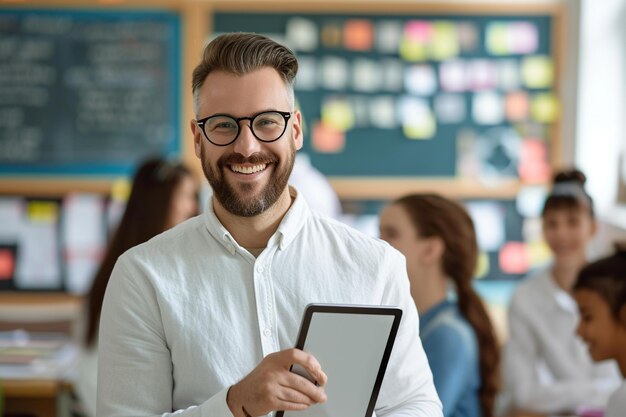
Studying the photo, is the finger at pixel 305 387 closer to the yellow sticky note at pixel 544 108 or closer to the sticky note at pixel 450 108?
the sticky note at pixel 450 108

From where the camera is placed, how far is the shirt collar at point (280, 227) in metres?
1.64

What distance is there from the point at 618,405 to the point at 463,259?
25.1 inches

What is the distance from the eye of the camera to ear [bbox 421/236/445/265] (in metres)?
2.62

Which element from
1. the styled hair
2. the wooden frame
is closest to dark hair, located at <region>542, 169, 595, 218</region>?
the wooden frame

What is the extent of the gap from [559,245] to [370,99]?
5.94 feet

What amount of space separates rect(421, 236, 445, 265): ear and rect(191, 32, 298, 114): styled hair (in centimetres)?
107

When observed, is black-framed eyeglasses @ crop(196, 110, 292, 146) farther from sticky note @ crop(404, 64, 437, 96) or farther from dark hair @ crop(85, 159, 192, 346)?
sticky note @ crop(404, 64, 437, 96)

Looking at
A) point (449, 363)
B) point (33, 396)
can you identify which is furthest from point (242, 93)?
point (33, 396)

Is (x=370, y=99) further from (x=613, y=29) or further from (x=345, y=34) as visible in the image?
(x=613, y=29)

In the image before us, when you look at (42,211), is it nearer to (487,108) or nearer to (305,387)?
(487,108)

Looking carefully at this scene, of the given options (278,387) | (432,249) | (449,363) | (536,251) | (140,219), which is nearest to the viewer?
(278,387)

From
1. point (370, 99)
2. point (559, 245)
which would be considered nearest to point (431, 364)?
point (559, 245)

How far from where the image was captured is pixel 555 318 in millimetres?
3572

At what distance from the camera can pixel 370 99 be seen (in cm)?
518
